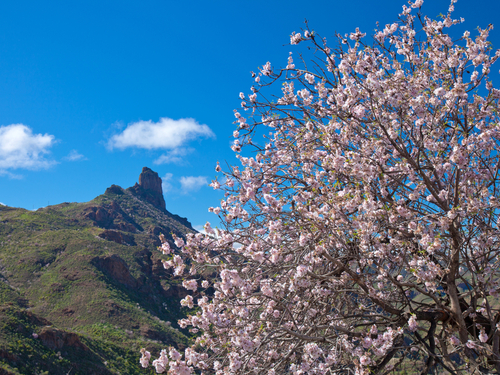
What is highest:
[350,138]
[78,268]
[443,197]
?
[350,138]

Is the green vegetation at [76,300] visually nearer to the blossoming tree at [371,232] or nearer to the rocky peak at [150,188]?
the blossoming tree at [371,232]

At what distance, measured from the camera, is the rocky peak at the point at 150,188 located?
10344cm

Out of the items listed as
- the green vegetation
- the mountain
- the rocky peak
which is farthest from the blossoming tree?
the rocky peak

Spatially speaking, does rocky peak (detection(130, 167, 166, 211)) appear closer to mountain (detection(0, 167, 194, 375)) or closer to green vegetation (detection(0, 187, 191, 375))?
mountain (detection(0, 167, 194, 375))

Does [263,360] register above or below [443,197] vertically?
below

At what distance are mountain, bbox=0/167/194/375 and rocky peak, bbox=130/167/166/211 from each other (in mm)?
36947

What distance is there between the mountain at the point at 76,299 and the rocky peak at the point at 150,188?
121 feet

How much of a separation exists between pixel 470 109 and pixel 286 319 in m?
3.96

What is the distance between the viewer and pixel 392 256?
193 inches

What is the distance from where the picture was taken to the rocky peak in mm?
103438

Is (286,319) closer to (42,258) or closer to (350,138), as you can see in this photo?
(350,138)

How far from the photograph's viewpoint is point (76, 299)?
34969mm

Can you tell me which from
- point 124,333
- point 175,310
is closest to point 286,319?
point 124,333

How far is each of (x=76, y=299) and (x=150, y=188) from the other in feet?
246
